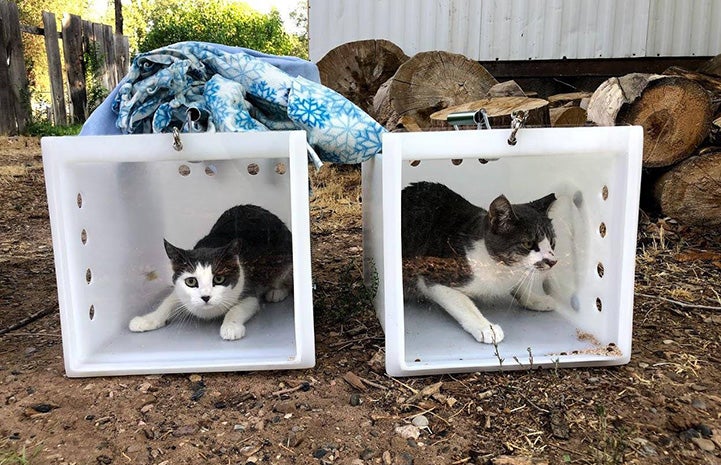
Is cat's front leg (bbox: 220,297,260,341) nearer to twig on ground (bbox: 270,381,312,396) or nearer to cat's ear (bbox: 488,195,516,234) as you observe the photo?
twig on ground (bbox: 270,381,312,396)

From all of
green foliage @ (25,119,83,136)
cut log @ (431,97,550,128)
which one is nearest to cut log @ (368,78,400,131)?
cut log @ (431,97,550,128)

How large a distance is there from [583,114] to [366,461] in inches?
82.8

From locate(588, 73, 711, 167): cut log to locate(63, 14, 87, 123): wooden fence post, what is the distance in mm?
5737

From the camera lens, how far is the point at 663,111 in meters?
2.27

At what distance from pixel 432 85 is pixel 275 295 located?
1.71m

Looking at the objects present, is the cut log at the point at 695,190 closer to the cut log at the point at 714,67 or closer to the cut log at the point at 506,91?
the cut log at the point at 506,91

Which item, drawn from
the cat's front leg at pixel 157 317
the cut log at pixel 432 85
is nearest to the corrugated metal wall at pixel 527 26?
the cut log at pixel 432 85

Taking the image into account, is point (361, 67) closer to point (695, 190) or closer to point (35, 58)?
point (695, 190)

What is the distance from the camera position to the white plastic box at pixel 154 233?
1.28m

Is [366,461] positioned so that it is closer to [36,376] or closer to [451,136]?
[451,136]

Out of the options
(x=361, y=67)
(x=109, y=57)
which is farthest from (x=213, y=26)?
(x=361, y=67)

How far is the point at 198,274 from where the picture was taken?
1564mm

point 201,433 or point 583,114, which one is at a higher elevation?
point 583,114

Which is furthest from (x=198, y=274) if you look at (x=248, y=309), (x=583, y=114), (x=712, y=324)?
(x=583, y=114)
